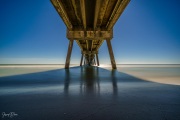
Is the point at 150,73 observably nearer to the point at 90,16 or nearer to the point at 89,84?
the point at 90,16

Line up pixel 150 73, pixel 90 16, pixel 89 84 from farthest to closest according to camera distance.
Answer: pixel 90 16 < pixel 150 73 < pixel 89 84

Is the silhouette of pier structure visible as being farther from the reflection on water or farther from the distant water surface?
the reflection on water

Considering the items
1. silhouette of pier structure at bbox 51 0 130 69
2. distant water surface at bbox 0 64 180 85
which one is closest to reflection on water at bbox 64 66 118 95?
distant water surface at bbox 0 64 180 85

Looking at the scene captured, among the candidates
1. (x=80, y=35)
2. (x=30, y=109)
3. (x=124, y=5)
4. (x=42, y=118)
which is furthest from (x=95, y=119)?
(x=80, y=35)

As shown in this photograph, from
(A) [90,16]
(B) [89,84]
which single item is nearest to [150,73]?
(A) [90,16]

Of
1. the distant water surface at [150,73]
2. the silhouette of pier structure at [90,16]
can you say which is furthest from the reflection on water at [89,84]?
the silhouette of pier structure at [90,16]

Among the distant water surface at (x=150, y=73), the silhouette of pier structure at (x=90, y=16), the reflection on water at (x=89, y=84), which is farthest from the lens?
the silhouette of pier structure at (x=90, y=16)

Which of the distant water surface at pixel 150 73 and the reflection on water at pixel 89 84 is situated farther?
the distant water surface at pixel 150 73

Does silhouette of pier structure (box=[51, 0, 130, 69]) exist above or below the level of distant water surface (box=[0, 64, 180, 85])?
above

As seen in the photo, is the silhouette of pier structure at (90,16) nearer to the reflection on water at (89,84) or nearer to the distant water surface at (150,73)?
the distant water surface at (150,73)

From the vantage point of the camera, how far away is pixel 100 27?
11.5m

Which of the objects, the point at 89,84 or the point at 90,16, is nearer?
the point at 89,84

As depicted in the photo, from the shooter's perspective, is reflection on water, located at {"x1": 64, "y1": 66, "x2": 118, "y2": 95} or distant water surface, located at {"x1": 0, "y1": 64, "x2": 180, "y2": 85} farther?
distant water surface, located at {"x1": 0, "y1": 64, "x2": 180, "y2": 85}

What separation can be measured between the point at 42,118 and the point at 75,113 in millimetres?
344
